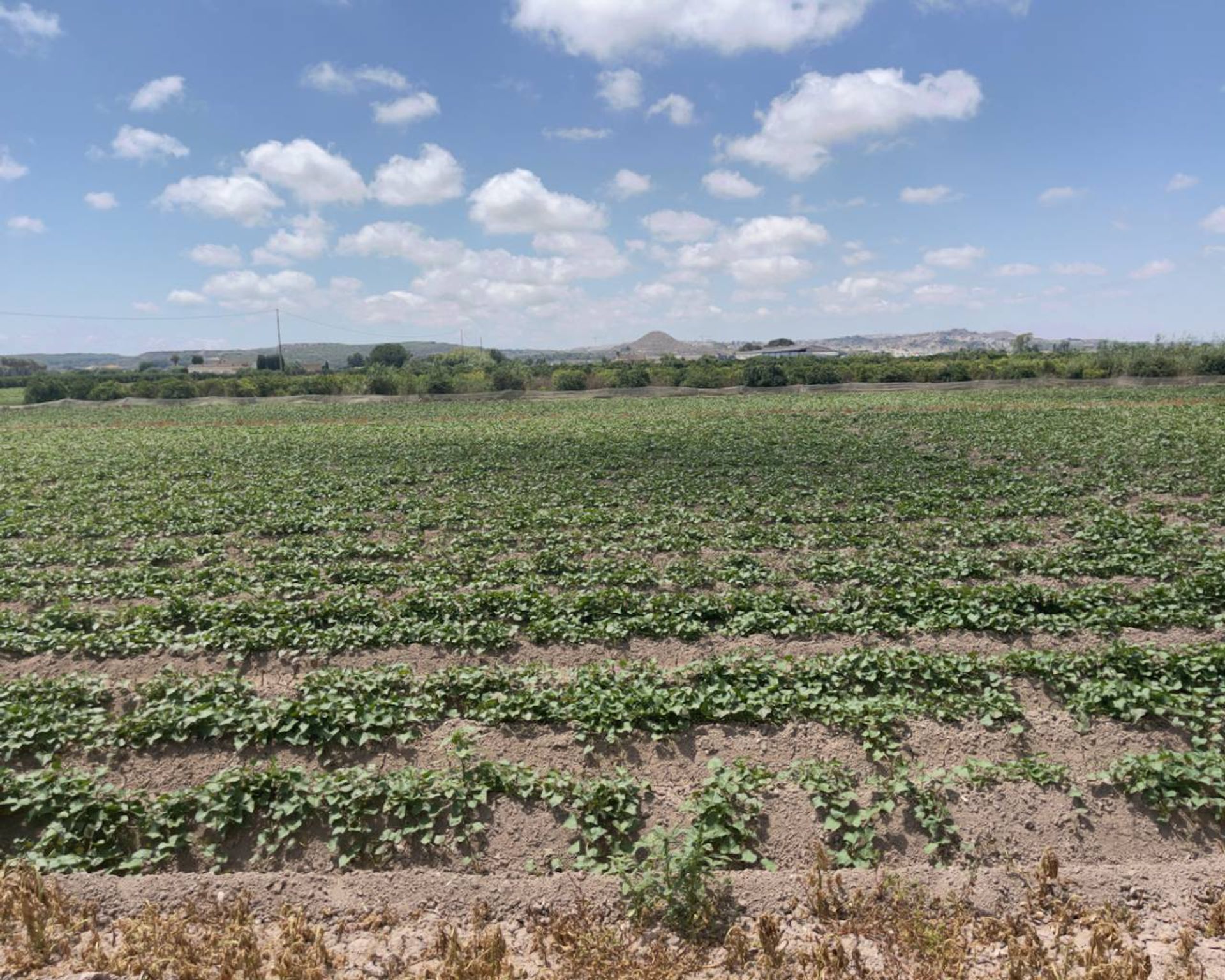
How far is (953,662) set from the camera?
776 cm

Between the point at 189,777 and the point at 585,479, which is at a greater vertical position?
the point at 585,479

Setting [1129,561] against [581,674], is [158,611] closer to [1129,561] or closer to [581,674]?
[581,674]

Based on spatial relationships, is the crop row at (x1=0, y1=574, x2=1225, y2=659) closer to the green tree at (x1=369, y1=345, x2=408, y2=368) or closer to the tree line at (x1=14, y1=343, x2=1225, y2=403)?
the tree line at (x1=14, y1=343, x2=1225, y2=403)

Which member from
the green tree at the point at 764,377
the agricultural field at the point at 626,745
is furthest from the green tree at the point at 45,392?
the agricultural field at the point at 626,745

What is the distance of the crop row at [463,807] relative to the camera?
540cm

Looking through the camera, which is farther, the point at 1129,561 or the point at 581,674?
the point at 1129,561

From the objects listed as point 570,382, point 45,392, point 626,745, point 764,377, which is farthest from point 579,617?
point 45,392

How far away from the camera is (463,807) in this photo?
5789mm

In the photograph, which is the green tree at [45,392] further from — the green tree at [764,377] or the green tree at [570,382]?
the green tree at [764,377]

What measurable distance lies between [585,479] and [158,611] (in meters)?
12.1

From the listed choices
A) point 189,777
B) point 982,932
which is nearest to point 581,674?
point 189,777

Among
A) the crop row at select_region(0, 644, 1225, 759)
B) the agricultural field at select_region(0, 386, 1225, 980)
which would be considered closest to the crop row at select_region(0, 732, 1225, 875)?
the agricultural field at select_region(0, 386, 1225, 980)

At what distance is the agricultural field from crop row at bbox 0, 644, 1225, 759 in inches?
1.6

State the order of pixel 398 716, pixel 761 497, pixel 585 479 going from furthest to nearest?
1. pixel 585 479
2. pixel 761 497
3. pixel 398 716
